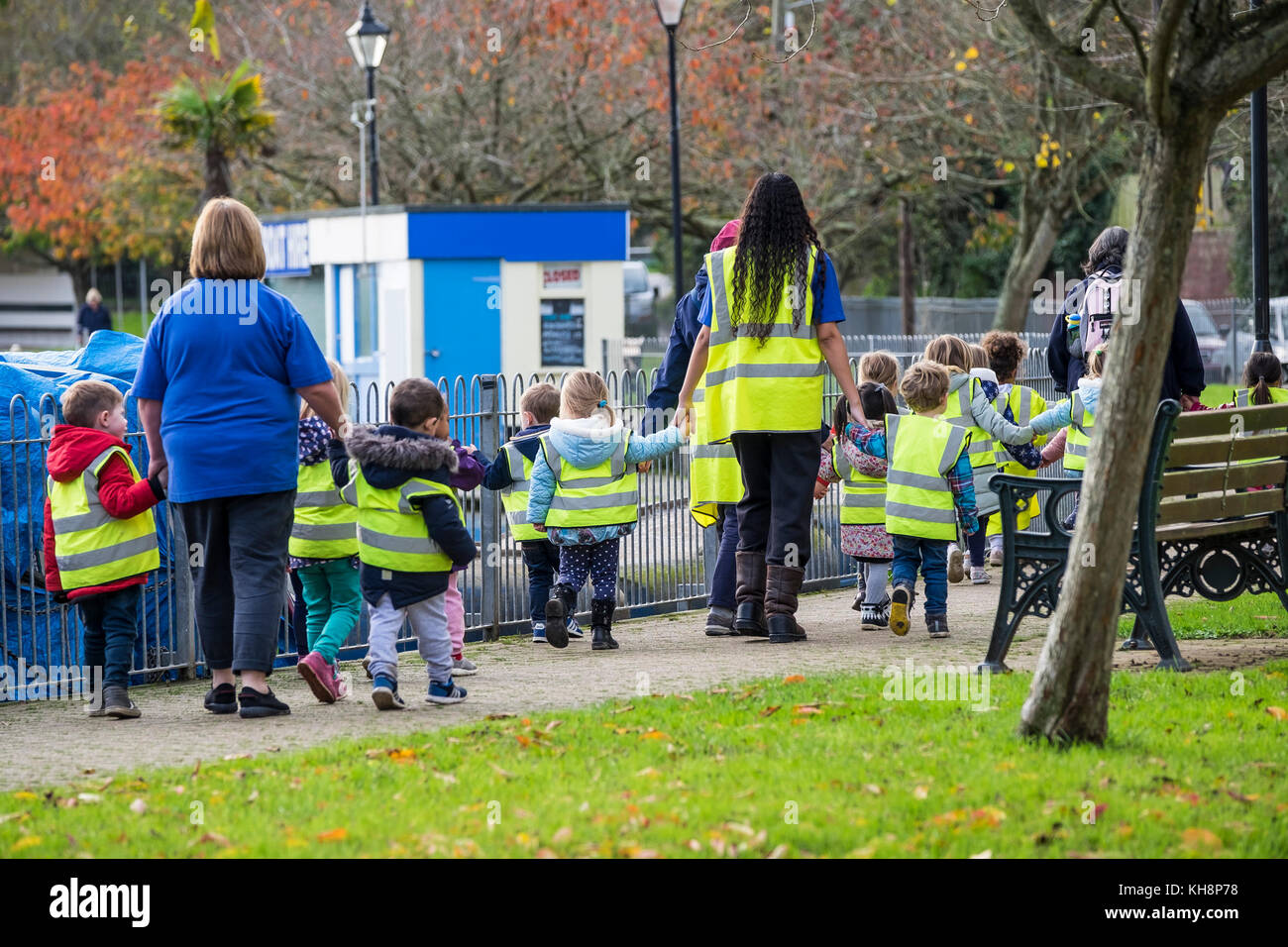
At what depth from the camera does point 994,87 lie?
23094 mm

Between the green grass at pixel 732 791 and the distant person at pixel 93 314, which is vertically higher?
the distant person at pixel 93 314

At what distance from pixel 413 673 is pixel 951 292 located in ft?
118

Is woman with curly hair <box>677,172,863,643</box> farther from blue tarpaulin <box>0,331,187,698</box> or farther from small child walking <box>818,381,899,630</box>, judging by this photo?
blue tarpaulin <box>0,331,187,698</box>

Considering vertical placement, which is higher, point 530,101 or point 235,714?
point 530,101

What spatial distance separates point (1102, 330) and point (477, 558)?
364 cm

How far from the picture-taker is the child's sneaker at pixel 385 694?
22.1 feet

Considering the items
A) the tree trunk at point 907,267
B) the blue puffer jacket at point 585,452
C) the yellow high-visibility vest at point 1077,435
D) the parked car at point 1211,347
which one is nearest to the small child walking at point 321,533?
the blue puffer jacket at point 585,452

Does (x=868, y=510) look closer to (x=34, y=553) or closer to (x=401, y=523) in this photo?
(x=401, y=523)

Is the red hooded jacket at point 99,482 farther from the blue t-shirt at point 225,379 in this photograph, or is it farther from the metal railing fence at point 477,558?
the metal railing fence at point 477,558

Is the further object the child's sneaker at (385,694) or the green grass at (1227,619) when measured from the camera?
the green grass at (1227,619)

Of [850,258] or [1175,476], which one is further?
[850,258]

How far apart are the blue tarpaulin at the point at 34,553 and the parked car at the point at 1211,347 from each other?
26.4 m
